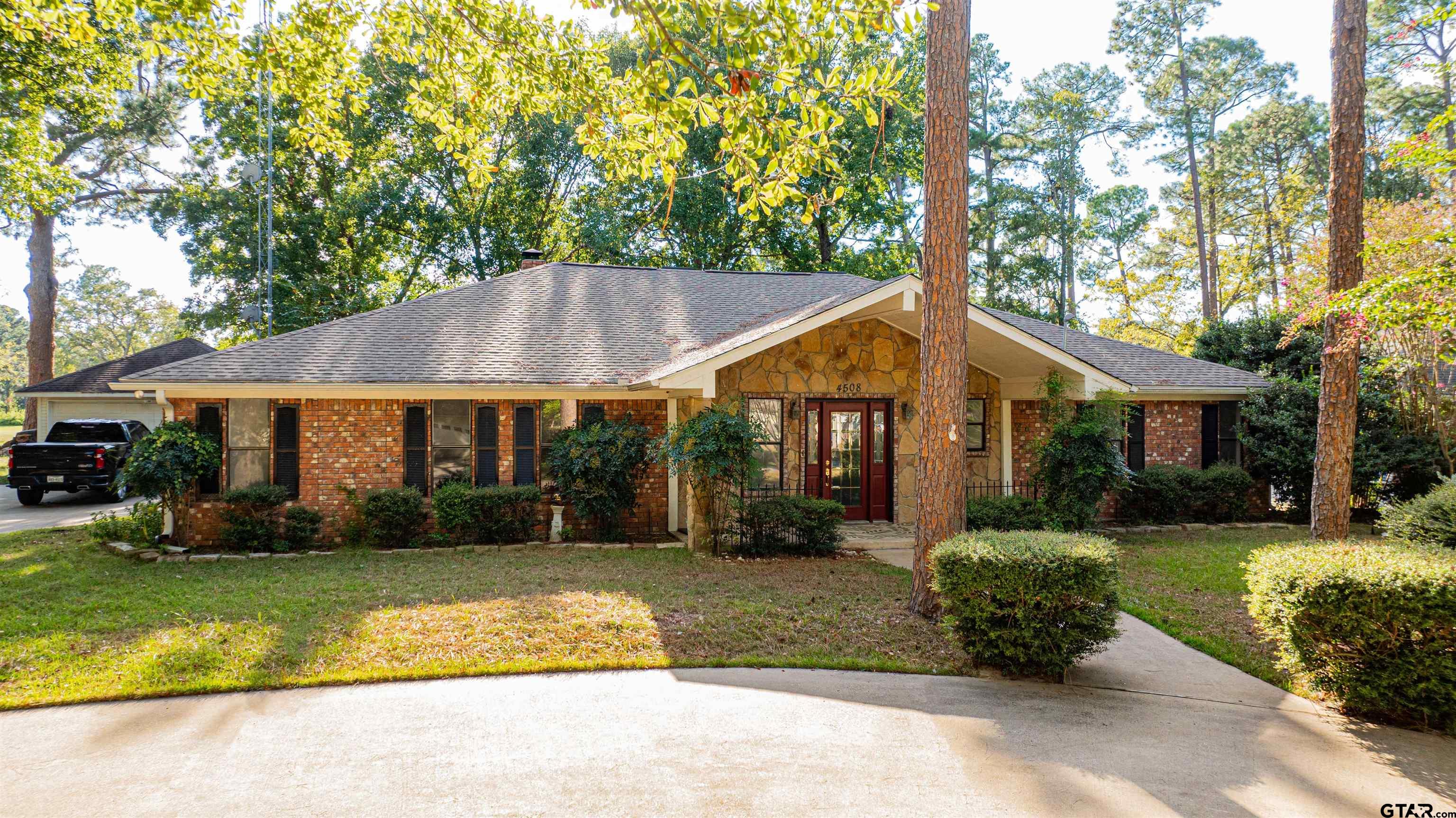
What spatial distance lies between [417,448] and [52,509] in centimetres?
1013

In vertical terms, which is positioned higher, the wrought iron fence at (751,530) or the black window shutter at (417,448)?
the black window shutter at (417,448)

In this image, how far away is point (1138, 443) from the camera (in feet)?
45.2

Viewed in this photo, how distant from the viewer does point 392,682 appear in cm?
532

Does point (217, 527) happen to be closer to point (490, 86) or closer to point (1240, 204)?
point (490, 86)

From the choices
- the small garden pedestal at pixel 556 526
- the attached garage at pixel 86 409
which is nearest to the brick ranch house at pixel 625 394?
the small garden pedestal at pixel 556 526

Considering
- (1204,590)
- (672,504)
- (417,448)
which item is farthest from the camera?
(672,504)

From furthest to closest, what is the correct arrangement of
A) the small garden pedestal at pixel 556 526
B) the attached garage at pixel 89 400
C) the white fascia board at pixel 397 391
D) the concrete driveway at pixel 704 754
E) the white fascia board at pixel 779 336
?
1. the attached garage at pixel 89 400
2. the small garden pedestal at pixel 556 526
3. the white fascia board at pixel 397 391
4. the white fascia board at pixel 779 336
5. the concrete driveway at pixel 704 754

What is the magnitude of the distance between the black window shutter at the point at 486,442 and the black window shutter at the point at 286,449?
254 cm

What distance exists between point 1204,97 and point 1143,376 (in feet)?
67.3

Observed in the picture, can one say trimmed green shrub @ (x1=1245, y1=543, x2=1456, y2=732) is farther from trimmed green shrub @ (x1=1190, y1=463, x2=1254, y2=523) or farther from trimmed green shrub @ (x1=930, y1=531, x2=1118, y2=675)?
trimmed green shrub @ (x1=1190, y1=463, x2=1254, y2=523)

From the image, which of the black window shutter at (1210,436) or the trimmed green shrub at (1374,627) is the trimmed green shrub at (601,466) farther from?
the black window shutter at (1210,436)

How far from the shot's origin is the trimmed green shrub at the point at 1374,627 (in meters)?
4.54

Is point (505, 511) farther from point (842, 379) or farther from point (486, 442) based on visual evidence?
point (842, 379)

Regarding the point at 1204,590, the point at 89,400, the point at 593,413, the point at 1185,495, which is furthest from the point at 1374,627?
the point at 89,400
